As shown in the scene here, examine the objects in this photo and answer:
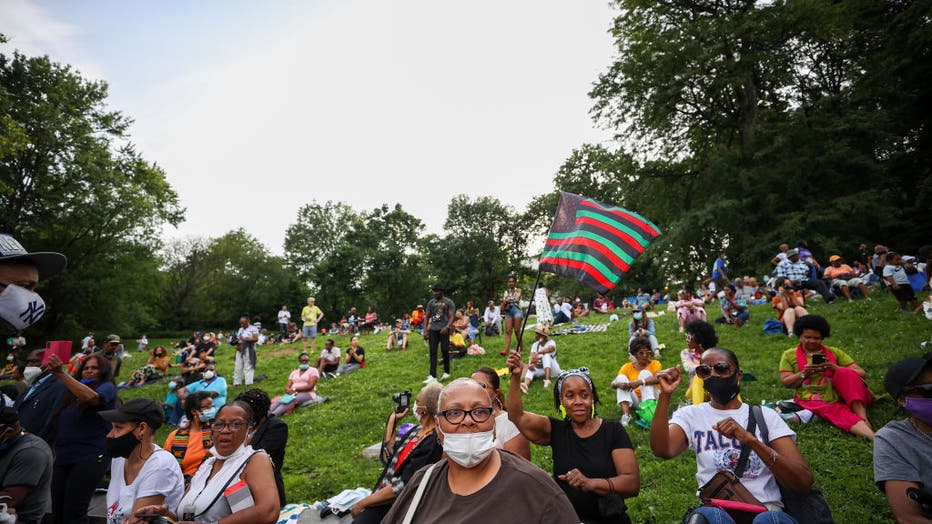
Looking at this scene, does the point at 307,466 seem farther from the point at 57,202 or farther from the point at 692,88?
the point at 57,202

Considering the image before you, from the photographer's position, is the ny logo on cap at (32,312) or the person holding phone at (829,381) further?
the person holding phone at (829,381)

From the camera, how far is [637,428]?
25.5 feet

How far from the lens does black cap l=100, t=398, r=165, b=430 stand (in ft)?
13.9

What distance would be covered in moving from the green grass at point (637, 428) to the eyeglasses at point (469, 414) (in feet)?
12.5

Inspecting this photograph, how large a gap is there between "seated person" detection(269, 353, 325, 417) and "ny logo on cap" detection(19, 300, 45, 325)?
10.2m

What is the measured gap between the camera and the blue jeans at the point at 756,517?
3.20 metres

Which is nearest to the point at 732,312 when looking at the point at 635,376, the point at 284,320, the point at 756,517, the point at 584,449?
the point at 635,376

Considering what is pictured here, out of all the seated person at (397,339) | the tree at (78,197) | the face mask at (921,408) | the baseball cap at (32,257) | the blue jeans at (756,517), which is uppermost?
the tree at (78,197)

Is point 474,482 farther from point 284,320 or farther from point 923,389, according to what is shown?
point 284,320

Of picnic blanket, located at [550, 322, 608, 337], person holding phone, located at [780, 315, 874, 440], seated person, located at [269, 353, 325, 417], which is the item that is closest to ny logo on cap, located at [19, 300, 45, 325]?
person holding phone, located at [780, 315, 874, 440]

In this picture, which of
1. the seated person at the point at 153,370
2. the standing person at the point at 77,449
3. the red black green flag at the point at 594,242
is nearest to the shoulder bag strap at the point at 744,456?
the red black green flag at the point at 594,242

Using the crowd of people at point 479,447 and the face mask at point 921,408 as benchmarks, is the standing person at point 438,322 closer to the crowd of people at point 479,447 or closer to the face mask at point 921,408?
the crowd of people at point 479,447

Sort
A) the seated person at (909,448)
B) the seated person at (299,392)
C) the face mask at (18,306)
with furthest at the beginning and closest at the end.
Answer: the seated person at (299,392), the seated person at (909,448), the face mask at (18,306)

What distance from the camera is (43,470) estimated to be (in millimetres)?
4000
